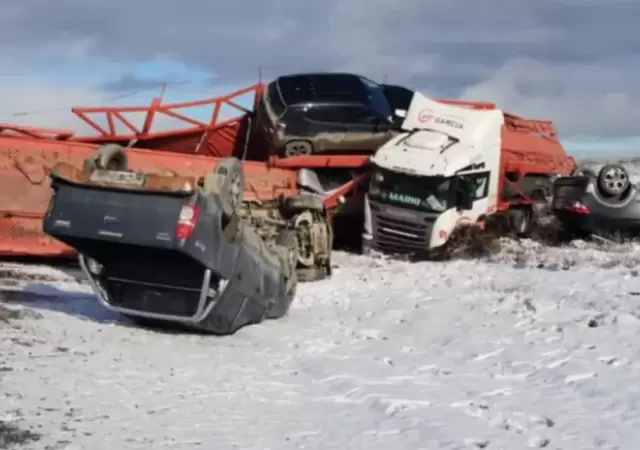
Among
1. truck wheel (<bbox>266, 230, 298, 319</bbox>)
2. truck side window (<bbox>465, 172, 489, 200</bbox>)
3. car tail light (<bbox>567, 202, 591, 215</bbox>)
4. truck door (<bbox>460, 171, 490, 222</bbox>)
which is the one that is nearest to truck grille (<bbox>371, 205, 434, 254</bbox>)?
truck door (<bbox>460, 171, 490, 222</bbox>)

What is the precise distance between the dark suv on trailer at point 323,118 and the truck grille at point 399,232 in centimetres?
176

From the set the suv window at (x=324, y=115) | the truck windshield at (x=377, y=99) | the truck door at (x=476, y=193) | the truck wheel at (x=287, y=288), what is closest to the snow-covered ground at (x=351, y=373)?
the truck wheel at (x=287, y=288)

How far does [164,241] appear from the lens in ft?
24.9

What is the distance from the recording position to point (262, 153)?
1692cm

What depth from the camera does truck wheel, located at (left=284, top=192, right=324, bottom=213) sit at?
13.0 meters

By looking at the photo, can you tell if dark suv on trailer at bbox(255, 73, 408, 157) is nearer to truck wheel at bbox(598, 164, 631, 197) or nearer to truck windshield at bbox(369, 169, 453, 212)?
truck windshield at bbox(369, 169, 453, 212)

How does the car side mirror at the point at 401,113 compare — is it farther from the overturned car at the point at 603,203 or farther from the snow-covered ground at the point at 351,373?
the snow-covered ground at the point at 351,373

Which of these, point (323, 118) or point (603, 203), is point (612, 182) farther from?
point (323, 118)

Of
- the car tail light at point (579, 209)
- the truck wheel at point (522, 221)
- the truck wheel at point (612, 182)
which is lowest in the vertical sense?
the truck wheel at point (522, 221)

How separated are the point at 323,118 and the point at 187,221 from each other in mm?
8788

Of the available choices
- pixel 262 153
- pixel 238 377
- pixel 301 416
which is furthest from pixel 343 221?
pixel 301 416

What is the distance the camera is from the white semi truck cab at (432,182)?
14445mm

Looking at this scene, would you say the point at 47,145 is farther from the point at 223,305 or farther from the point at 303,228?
the point at 223,305

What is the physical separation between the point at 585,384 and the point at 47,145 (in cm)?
838
